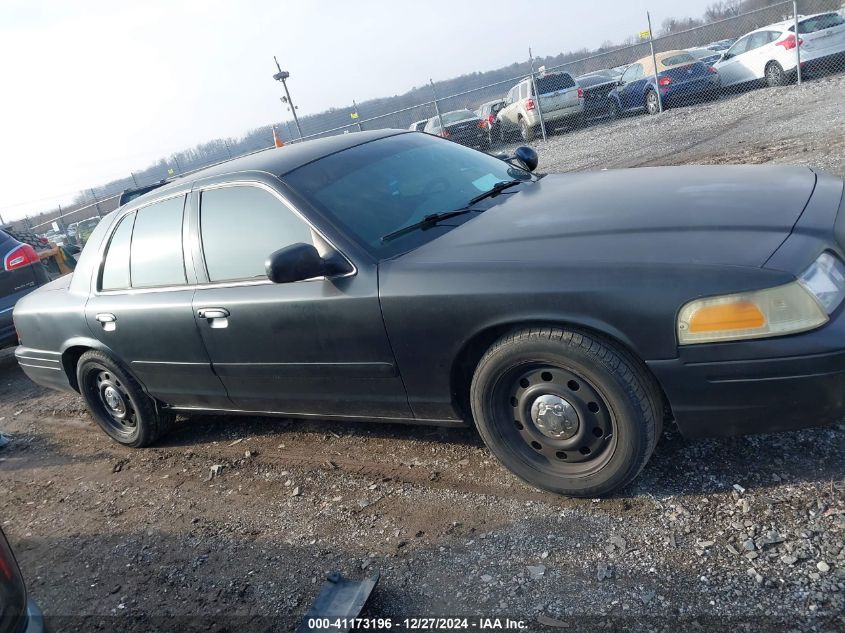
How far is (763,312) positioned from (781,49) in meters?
14.8

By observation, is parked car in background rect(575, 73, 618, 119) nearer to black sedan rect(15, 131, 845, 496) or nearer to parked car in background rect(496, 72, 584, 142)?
parked car in background rect(496, 72, 584, 142)

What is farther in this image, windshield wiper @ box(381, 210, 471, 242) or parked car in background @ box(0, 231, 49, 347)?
parked car in background @ box(0, 231, 49, 347)

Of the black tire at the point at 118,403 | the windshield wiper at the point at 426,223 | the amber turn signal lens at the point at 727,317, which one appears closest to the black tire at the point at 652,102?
the windshield wiper at the point at 426,223

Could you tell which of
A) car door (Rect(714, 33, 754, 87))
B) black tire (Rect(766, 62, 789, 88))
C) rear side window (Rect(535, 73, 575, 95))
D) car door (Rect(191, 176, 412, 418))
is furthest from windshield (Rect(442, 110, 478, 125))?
car door (Rect(191, 176, 412, 418))

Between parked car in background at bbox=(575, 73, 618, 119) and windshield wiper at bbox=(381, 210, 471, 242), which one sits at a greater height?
windshield wiper at bbox=(381, 210, 471, 242)

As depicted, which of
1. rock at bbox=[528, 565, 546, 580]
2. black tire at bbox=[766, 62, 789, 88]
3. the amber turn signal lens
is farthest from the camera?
black tire at bbox=[766, 62, 789, 88]

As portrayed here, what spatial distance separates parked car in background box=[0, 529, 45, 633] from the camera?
1.94 meters

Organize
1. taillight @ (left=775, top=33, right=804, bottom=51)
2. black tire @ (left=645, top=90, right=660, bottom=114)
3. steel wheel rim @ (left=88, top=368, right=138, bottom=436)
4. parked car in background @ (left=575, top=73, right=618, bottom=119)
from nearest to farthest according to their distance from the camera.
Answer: steel wheel rim @ (left=88, top=368, right=138, bottom=436), taillight @ (left=775, top=33, right=804, bottom=51), black tire @ (left=645, top=90, right=660, bottom=114), parked car in background @ (left=575, top=73, right=618, bottom=119)

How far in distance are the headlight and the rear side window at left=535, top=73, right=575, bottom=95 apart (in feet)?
51.4

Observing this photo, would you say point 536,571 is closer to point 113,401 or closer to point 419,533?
point 419,533

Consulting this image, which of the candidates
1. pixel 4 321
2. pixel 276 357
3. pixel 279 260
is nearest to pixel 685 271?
pixel 279 260

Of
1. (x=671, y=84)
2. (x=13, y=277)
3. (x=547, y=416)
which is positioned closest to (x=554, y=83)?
(x=671, y=84)

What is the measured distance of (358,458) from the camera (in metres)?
3.65

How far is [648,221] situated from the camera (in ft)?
9.08
